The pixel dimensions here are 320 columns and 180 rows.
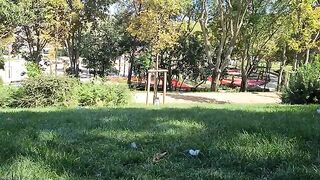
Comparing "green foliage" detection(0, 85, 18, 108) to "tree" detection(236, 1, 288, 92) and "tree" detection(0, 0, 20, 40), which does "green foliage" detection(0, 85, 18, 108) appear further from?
"tree" detection(236, 1, 288, 92)

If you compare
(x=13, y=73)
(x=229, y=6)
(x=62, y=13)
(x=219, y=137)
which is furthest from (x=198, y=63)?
(x=219, y=137)

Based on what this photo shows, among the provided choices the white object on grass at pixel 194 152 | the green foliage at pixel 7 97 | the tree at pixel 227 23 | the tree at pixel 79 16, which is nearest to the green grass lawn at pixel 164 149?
the white object on grass at pixel 194 152

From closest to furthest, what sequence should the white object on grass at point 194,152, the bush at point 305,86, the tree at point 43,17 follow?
the white object on grass at point 194,152
the bush at point 305,86
the tree at point 43,17

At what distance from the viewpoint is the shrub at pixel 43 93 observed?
1207 cm

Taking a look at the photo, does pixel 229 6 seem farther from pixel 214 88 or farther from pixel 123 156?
pixel 123 156

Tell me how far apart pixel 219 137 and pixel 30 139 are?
1872 millimetres

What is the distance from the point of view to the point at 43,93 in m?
12.2

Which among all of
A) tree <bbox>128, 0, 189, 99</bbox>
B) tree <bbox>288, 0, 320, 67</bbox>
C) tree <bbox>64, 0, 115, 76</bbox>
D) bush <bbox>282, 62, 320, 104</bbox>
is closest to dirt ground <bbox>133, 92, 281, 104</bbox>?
bush <bbox>282, 62, 320, 104</bbox>

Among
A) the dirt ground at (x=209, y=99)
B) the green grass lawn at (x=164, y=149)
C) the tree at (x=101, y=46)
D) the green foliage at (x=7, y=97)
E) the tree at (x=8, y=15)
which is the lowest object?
the dirt ground at (x=209, y=99)

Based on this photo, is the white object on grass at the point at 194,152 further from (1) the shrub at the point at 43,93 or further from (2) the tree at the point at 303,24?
(2) the tree at the point at 303,24

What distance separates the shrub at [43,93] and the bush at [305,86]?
687 cm

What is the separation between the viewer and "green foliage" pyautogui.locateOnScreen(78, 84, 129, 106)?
12656 millimetres

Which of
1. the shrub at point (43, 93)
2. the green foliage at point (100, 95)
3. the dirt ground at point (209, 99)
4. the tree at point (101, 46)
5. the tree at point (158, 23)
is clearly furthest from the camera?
the tree at point (101, 46)

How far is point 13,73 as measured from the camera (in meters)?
42.4
